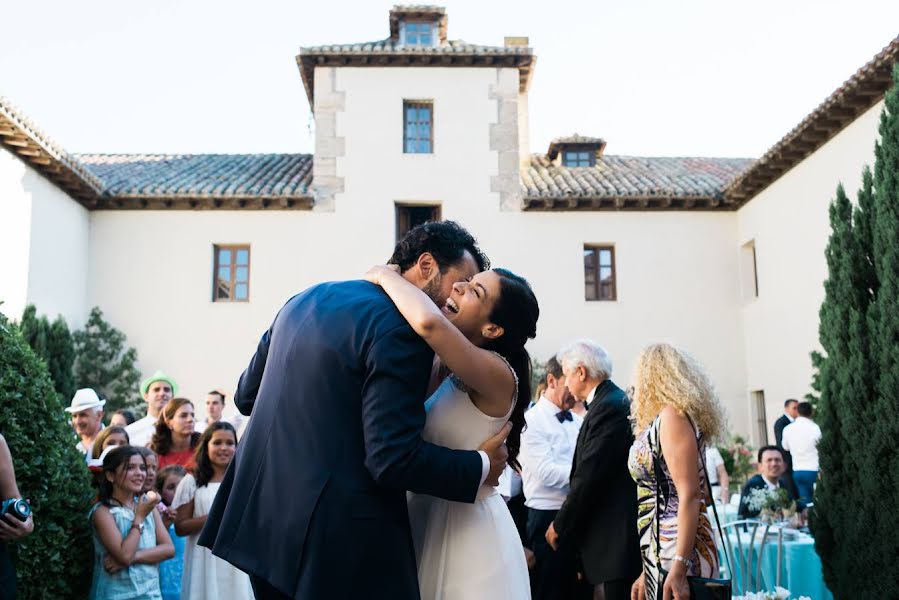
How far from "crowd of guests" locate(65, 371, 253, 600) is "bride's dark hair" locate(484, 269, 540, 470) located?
2876 millimetres

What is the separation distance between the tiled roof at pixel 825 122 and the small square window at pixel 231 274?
10247mm

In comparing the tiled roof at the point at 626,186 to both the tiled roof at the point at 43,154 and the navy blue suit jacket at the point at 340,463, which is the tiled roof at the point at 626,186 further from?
the navy blue suit jacket at the point at 340,463

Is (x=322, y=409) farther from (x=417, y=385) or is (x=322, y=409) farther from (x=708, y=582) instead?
(x=708, y=582)

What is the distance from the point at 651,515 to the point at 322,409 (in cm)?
220

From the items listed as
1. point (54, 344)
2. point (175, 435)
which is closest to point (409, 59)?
point (54, 344)

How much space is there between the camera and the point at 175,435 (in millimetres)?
6902

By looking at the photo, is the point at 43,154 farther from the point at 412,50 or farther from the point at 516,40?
the point at 516,40

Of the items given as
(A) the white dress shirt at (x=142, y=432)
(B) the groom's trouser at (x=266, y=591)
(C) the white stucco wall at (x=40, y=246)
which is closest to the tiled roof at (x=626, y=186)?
(C) the white stucco wall at (x=40, y=246)

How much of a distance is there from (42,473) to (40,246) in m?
12.4

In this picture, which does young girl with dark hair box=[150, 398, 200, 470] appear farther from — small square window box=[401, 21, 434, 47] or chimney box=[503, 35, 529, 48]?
chimney box=[503, 35, 529, 48]

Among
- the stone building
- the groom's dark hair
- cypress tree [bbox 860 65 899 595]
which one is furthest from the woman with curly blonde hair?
the stone building

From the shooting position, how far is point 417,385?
244 centimetres

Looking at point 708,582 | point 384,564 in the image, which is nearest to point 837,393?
point 708,582

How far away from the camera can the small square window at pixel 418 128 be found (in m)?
18.6
